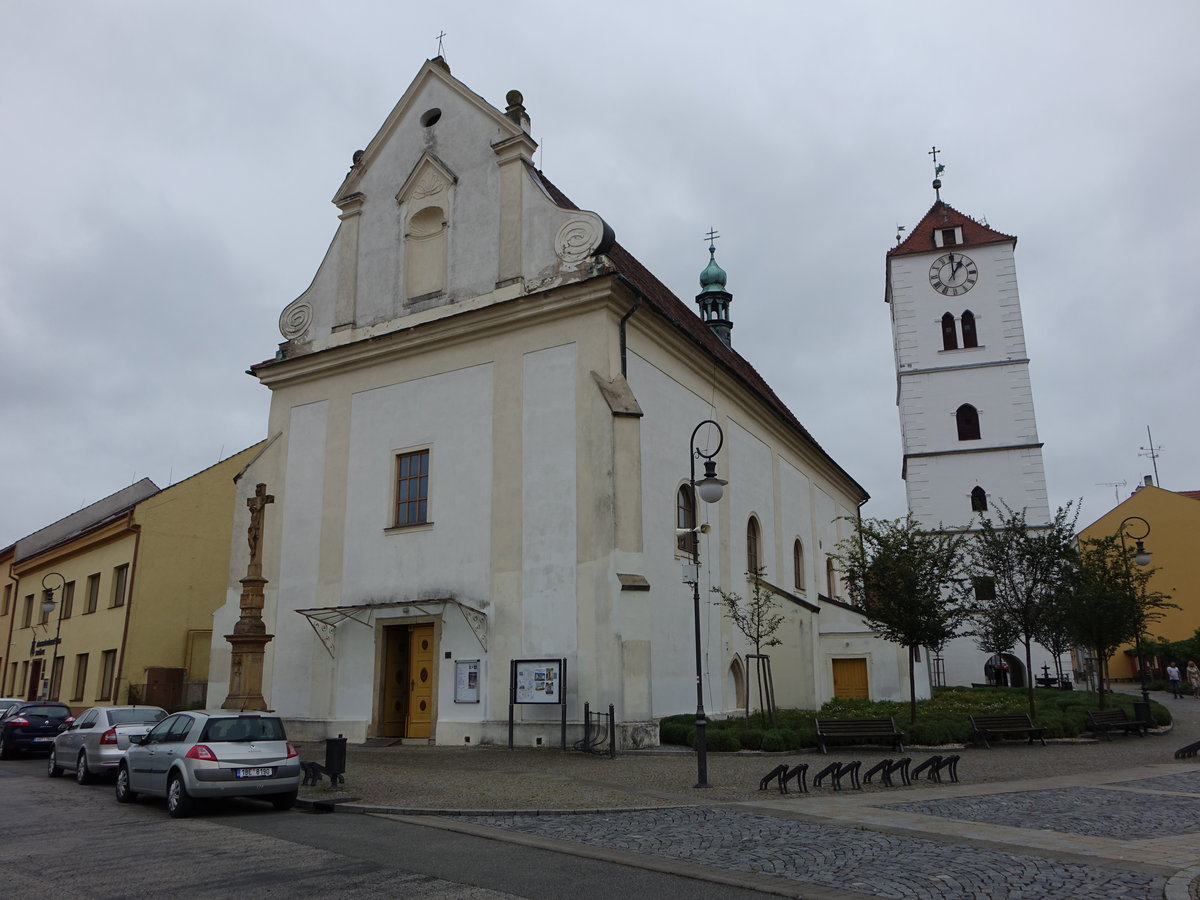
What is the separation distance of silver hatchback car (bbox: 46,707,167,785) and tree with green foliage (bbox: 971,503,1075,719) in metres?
18.7

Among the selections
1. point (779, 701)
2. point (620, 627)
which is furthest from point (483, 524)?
point (779, 701)

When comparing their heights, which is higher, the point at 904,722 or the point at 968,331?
the point at 968,331

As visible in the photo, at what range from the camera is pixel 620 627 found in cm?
1781

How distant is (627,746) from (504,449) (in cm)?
678

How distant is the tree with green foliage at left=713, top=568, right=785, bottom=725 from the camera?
68.6 ft

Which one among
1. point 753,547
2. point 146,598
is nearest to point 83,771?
point 146,598

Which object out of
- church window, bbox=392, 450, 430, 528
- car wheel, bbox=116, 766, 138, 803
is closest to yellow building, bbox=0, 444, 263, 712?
church window, bbox=392, 450, 430, 528

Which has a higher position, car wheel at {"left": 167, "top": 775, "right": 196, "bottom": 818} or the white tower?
the white tower

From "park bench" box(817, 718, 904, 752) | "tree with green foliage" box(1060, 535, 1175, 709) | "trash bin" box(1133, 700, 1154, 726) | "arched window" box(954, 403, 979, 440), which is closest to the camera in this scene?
"park bench" box(817, 718, 904, 752)

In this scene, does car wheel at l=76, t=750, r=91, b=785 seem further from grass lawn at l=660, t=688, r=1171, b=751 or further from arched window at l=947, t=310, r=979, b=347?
arched window at l=947, t=310, r=979, b=347

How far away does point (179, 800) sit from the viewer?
1156 centimetres

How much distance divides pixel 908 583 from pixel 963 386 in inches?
1247

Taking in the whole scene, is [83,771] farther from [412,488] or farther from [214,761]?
[412,488]

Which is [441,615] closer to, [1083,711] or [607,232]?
[607,232]
